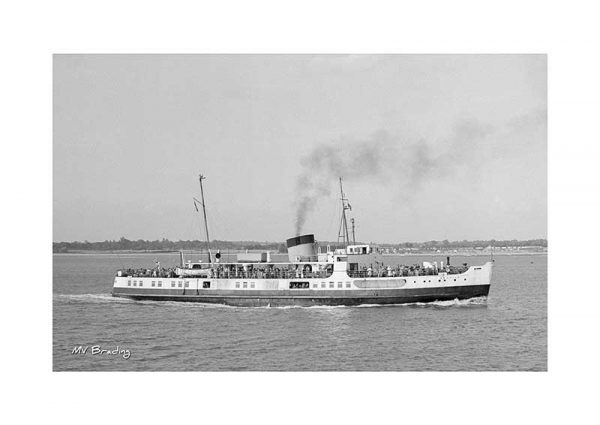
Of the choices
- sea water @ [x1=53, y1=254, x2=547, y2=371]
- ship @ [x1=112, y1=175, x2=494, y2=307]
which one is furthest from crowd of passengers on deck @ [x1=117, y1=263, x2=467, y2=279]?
sea water @ [x1=53, y1=254, x2=547, y2=371]

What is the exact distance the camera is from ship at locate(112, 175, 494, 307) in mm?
39844

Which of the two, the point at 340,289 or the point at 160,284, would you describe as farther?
the point at 160,284

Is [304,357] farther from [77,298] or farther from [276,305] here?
[77,298]

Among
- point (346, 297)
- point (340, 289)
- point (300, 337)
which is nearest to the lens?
point (300, 337)

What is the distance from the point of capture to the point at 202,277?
42219 mm

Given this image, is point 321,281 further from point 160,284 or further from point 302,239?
point 160,284

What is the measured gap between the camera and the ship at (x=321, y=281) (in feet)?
131

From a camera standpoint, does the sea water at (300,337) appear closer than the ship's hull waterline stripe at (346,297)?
Yes

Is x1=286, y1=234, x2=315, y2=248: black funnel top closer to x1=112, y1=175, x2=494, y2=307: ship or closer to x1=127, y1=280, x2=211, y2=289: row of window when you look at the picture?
x1=112, y1=175, x2=494, y2=307: ship

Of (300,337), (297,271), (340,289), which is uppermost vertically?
(297,271)

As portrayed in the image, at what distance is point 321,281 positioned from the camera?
40156 millimetres

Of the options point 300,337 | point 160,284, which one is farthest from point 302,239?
point 300,337

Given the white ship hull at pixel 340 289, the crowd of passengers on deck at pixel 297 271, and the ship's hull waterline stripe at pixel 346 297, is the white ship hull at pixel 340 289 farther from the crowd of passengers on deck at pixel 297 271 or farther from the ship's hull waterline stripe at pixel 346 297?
the crowd of passengers on deck at pixel 297 271

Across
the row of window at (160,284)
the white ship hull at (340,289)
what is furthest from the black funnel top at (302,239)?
the row of window at (160,284)
